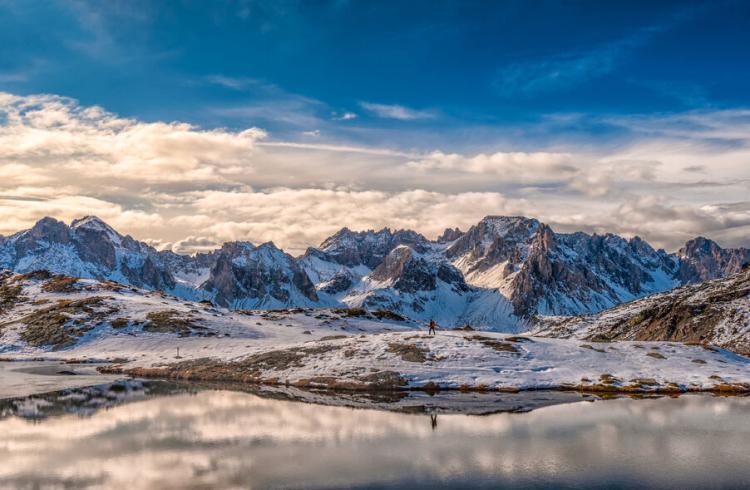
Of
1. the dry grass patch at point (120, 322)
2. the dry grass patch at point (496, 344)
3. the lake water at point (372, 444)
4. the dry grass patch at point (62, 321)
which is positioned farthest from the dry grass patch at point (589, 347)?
the dry grass patch at point (62, 321)

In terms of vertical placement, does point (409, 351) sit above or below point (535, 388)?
above

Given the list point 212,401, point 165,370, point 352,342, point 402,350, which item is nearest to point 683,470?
point 212,401

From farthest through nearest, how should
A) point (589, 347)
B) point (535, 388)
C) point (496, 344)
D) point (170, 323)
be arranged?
point (170, 323) < point (589, 347) < point (496, 344) < point (535, 388)

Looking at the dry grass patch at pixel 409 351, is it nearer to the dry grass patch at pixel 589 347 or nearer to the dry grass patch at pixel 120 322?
the dry grass patch at pixel 589 347

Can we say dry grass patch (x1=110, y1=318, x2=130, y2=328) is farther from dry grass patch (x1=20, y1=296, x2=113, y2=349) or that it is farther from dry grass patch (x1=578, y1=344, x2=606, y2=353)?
dry grass patch (x1=578, y1=344, x2=606, y2=353)

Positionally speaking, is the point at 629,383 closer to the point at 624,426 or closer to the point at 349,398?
the point at 624,426

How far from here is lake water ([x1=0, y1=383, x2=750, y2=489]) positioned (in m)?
34.7

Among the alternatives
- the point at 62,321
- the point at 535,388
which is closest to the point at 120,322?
the point at 62,321

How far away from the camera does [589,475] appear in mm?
35281

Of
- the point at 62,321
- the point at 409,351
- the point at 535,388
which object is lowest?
the point at 535,388

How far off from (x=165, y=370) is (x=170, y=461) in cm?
6348

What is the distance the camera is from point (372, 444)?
43.8 metres

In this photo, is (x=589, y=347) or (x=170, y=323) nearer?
(x=589, y=347)

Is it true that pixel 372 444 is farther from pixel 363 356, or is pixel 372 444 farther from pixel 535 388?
pixel 363 356
